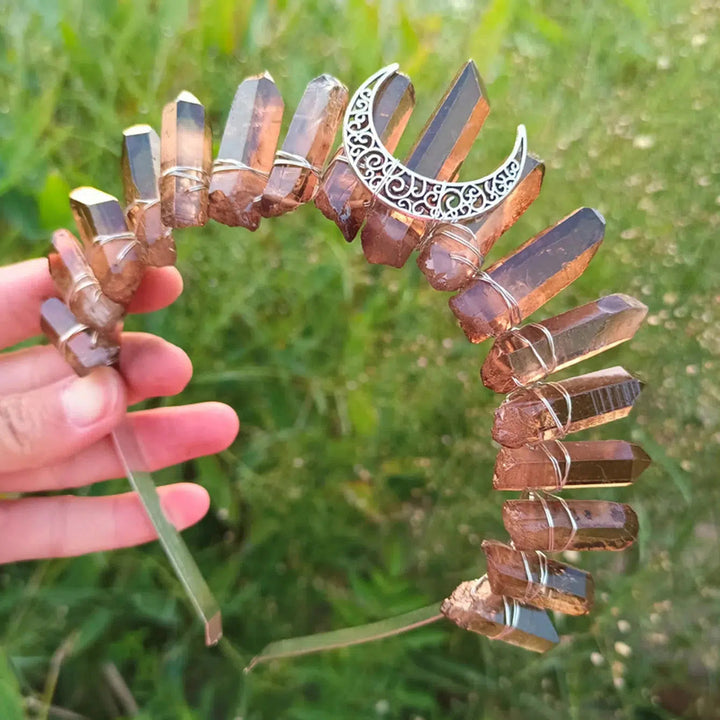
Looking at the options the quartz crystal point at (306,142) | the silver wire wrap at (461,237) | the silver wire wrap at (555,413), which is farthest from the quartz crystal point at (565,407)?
the quartz crystal point at (306,142)

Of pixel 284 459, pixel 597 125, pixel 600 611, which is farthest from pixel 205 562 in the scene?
pixel 597 125

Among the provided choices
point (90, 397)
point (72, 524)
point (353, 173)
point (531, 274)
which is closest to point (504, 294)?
point (531, 274)

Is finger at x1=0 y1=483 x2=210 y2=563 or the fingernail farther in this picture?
finger at x1=0 y1=483 x2=210 y2=563

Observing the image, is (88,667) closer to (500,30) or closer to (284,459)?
(284,459)

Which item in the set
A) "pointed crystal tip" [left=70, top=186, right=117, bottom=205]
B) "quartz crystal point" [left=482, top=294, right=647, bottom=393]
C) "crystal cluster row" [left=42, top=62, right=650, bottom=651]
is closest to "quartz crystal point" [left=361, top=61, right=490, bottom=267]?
"crystal cluster row" [left=42, top=62, right=650, bottom=651]

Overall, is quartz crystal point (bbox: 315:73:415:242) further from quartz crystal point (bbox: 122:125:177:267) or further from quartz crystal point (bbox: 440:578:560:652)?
quartz crystal point (bbox: 440:578:560:652)

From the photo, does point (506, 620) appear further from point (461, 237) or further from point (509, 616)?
point (461, 237)

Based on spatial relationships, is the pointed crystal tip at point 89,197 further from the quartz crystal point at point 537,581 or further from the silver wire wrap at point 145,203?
the quartz crystal point at point 537,581
